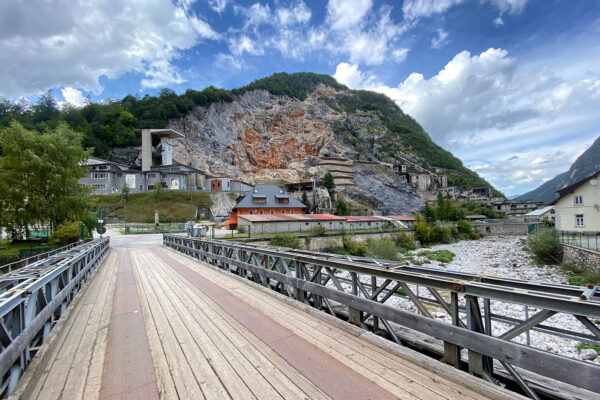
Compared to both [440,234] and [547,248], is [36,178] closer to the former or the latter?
[547,248]

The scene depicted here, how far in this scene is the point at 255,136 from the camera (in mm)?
98375

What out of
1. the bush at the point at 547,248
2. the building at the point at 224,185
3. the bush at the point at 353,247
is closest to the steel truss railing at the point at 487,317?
the bush at the point at 547,248

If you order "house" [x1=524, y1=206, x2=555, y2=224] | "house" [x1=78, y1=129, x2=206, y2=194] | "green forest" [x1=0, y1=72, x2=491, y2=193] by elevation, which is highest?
"green forest" [x1=0, y1=72, x2=491, y2=193]

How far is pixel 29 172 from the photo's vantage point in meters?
19.6

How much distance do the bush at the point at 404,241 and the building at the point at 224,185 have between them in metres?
39.1

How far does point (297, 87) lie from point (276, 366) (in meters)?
171

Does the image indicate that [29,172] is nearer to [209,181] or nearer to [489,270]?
[489,270]

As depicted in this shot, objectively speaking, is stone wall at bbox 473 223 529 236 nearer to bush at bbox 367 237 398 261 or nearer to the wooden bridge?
bush at bbox 367 237 398 261

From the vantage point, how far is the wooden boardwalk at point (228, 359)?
8.82 feet

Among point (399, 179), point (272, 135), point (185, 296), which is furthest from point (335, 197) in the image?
point (185, 296)

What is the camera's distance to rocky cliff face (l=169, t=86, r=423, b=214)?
80.7 meters

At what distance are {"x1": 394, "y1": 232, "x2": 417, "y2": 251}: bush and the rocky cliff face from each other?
131ft

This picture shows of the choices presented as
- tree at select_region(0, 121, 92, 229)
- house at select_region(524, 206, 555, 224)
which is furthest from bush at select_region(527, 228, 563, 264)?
house at select_region(524, 206, 555, 224)

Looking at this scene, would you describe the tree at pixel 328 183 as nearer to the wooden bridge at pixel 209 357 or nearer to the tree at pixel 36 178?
the tree at pixel 36 178
